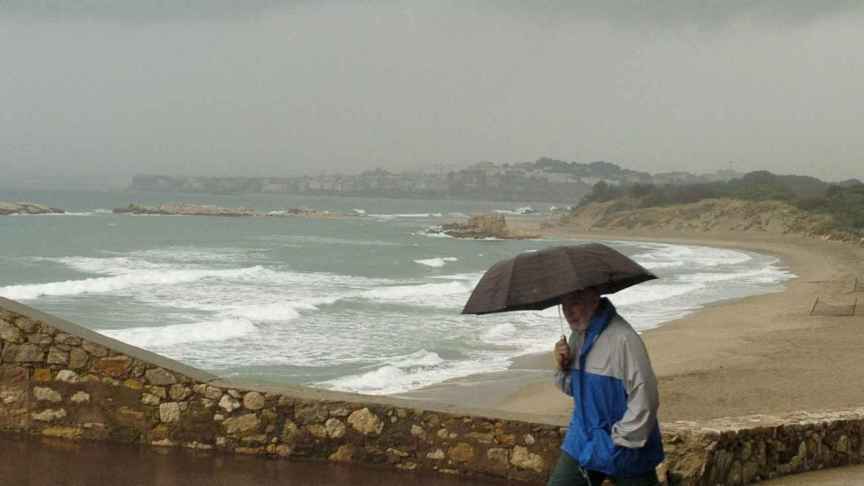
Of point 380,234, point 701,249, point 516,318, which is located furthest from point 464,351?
point 380,234

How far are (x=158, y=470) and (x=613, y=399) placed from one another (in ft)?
10.4

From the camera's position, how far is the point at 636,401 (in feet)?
11.8

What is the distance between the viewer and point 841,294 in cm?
3181

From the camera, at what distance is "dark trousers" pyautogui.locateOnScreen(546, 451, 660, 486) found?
3754 millimetres

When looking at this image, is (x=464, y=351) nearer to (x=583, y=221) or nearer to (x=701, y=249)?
(x=701, y=249)

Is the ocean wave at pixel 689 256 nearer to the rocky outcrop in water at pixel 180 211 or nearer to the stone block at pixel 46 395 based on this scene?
the stone block at pixel 46 395

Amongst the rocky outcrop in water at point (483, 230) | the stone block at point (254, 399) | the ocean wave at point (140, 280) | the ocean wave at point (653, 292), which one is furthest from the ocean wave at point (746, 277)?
the rocky outcrop in water at point (483, 230)

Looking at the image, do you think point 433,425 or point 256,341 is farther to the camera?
point 256,341

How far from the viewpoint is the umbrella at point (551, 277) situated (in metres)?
3.78

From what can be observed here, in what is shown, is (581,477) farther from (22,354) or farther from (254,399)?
(22,354)

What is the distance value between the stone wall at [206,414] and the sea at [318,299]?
0.49 m

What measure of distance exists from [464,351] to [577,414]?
16.6m

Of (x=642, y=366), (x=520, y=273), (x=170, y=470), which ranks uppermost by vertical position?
(x=520, y=273)

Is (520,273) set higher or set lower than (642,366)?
higher
